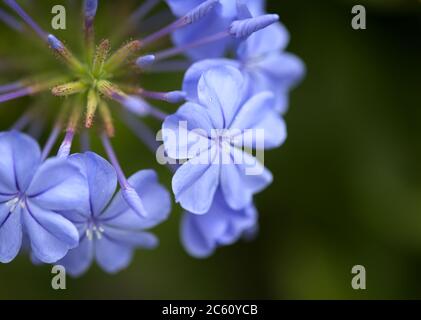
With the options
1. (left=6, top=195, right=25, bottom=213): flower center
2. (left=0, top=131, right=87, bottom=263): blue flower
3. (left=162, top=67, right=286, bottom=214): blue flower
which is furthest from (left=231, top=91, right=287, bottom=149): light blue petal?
(left=6, top=195, right=25, bottom=213): flower center

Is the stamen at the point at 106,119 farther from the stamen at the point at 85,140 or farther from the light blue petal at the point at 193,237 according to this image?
the light blue petal at the point at 193,237

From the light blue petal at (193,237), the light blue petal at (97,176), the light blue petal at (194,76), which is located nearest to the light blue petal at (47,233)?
the light blue petal at (97,176)

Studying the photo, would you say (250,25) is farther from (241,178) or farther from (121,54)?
(241,178)

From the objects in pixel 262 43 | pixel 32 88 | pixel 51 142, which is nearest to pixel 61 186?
pixel 51 142

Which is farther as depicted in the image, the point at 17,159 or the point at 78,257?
the point at 78,257

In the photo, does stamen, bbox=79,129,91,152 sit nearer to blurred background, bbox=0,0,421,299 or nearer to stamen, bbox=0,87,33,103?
stamen, bbox=0,87,33,103
